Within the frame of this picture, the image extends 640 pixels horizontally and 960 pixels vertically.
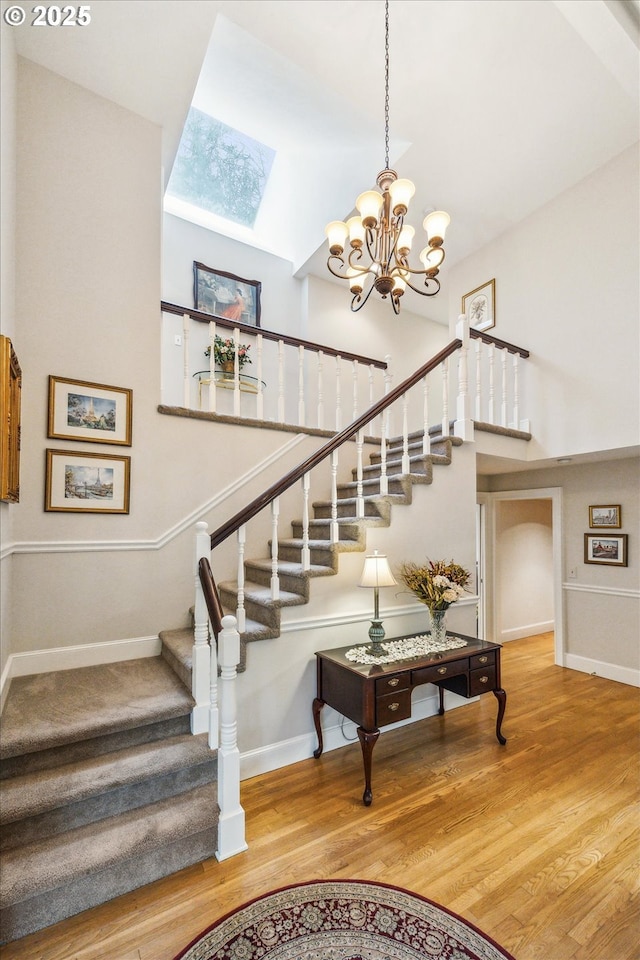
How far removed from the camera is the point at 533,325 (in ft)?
14.2

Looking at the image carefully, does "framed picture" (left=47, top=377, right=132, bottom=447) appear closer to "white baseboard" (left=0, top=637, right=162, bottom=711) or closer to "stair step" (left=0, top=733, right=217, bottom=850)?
"white baseboard" (left=0, top=637, right=162, bottom=711)

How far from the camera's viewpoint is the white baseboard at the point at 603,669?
13.4ft

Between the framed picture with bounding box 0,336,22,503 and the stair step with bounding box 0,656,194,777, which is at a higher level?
the framed picture with bounding box 0,336,22,503

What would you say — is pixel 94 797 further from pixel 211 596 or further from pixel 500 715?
pixel 500 715

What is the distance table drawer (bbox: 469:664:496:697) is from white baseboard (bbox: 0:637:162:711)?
7.06 feet

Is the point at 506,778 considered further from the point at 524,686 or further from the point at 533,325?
the point at 533,325

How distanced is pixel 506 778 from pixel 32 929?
2382 millimetres

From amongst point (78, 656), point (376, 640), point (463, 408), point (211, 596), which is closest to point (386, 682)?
point (376, 640)

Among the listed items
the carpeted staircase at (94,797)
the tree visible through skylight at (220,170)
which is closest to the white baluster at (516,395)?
the tree visible through skylight at (220,170)

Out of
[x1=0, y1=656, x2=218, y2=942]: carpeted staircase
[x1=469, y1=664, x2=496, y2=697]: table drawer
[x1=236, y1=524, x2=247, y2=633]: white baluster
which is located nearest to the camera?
[x1=0, y1=656, x2=218, y2=942]: carpeted staircase

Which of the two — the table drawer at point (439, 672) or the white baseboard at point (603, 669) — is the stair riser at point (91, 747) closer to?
the table drawer at point (439, 672)

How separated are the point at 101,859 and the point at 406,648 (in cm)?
191

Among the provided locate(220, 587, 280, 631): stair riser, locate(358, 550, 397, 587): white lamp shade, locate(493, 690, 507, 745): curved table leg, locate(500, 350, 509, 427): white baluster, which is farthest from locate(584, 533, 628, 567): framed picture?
locate(220, 587, 280, 631): stair riser

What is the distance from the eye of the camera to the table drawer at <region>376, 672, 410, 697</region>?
2.48 m
